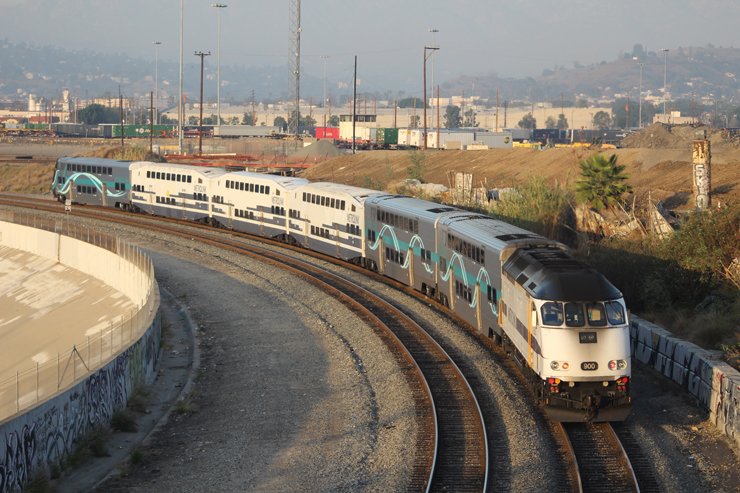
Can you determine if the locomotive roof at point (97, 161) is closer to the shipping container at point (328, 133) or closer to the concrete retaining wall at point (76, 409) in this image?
the concrete retaining wall at point (76, 409)

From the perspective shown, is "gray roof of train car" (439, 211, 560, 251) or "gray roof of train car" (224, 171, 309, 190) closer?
"gray roof of train car" (439, 211, 560, 251)

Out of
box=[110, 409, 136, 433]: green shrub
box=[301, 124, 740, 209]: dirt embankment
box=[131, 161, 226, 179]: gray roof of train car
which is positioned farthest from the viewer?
box=[131, 161, 226, 179]: gray roof of train car

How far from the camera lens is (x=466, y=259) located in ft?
82.2

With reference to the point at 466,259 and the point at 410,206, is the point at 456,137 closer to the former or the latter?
the point at 410,206

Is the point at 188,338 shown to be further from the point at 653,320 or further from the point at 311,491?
the point at 653,320

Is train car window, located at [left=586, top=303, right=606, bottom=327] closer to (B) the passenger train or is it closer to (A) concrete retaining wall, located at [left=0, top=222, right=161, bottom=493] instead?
(B) the passenger train

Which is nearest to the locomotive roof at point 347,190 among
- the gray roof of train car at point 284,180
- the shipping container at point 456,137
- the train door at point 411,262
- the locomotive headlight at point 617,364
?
the gray roof of train car at point 284,180

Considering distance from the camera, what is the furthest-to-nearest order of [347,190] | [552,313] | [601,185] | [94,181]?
[94,181] → [601,185] → [347,190] → [552,313]

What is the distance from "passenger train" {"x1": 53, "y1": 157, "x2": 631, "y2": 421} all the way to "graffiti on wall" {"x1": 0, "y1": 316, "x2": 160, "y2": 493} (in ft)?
35.7

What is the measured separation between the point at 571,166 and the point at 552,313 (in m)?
47.9

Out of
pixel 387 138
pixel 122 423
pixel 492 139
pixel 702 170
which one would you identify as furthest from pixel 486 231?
pixel 387 138

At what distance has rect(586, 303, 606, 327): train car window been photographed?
56.6ft

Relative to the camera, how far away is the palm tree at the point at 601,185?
126 ft

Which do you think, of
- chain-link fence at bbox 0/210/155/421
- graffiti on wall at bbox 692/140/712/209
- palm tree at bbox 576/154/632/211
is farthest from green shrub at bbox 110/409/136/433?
palm tree at bbox 576/154/632/211
